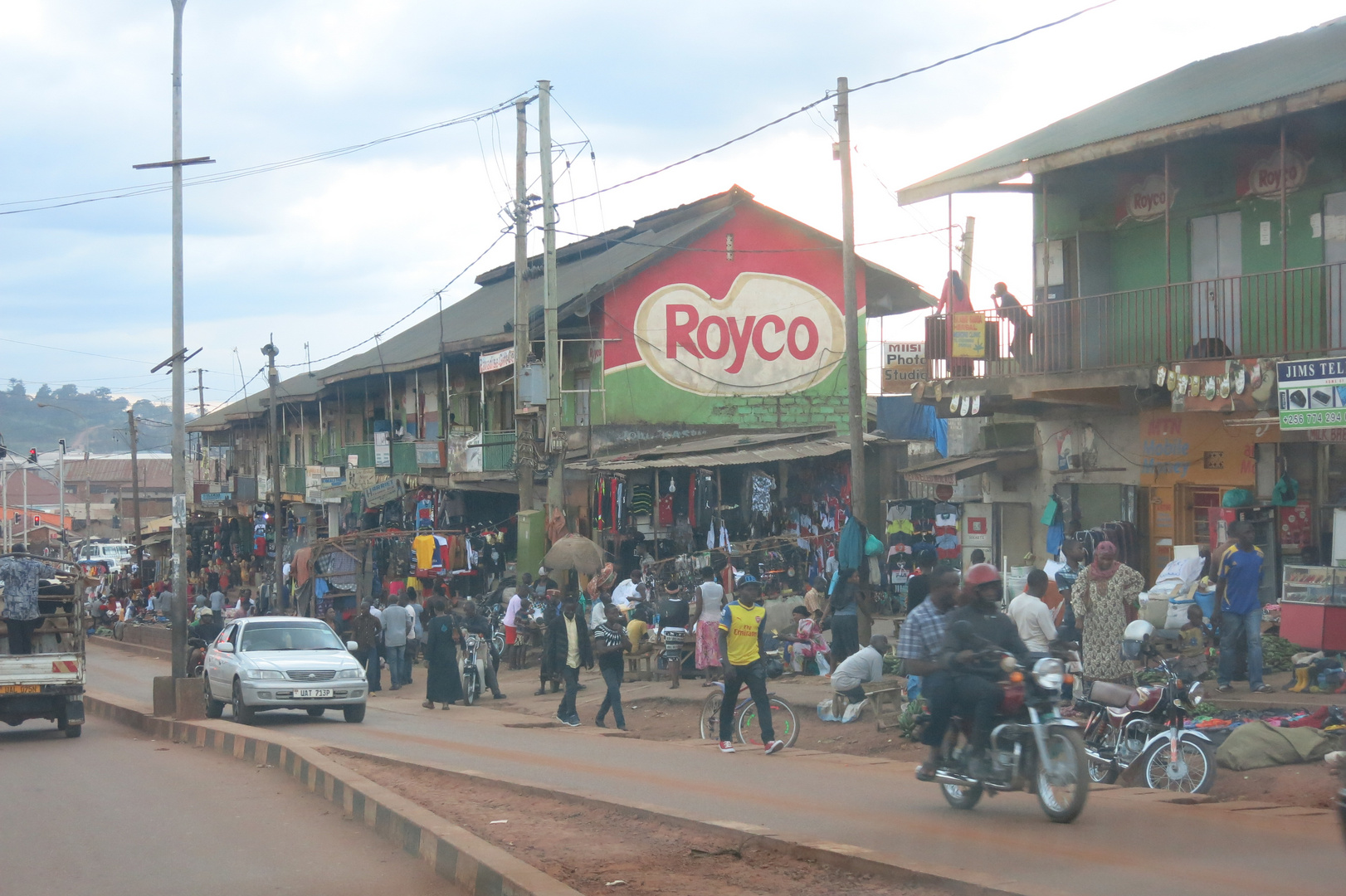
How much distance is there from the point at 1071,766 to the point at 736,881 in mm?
2258

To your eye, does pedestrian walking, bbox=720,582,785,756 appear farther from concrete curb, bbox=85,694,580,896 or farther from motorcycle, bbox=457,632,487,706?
motorcycle, bbox=457,632,487,706

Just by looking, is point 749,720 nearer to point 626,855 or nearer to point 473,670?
point 626,855

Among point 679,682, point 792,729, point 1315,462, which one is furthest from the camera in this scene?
point 679,682

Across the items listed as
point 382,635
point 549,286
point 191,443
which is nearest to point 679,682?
point 382,635

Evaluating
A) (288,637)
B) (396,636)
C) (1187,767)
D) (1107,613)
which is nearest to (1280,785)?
(1187,767)

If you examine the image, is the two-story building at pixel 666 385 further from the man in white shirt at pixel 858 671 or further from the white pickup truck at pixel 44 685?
the man in white shirt at pixel 858 671

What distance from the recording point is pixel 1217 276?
1702 centimetres

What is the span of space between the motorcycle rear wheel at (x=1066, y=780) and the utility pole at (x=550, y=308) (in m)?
16.8

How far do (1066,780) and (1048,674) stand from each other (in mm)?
645

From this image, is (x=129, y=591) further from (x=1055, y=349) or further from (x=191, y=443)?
(x=1055, y=349)

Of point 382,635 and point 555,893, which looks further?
point 382,635

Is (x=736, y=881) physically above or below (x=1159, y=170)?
below

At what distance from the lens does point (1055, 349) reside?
18062 mm

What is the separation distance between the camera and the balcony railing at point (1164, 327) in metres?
15.2
